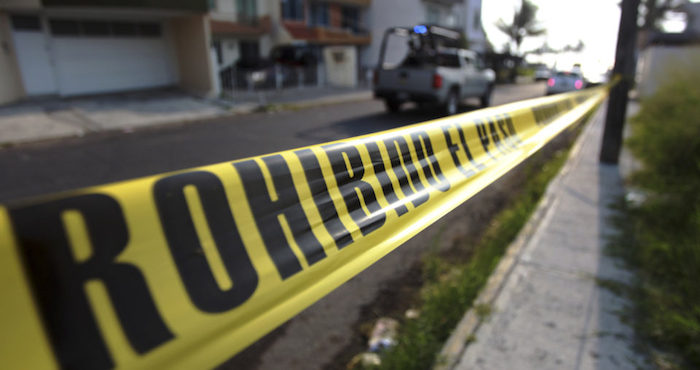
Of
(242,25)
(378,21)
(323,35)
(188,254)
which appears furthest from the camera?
(378,21)

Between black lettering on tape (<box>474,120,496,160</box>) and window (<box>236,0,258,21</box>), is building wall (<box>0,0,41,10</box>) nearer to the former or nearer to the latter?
window (<box>236,0,258,21</box>)

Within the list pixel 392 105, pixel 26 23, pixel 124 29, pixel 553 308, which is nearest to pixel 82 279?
pixel 553 308

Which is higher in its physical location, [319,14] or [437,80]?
[319,14]

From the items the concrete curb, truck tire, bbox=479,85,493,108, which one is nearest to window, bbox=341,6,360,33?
truck tire, bbox=479,85,493,108

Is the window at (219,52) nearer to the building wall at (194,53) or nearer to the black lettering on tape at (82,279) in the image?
the building wall at (194,53)

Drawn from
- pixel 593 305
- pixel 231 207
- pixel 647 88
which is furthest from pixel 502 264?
pixel 647 88

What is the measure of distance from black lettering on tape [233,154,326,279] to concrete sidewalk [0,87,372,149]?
29.8 ft

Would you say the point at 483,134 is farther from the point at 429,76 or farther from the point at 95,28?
the point at 95,28

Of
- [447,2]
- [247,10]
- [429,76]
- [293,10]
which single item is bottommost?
[429,76]

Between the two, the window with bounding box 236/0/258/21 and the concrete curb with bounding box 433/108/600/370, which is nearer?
the concrete curb with bounding box 433/108/600/370

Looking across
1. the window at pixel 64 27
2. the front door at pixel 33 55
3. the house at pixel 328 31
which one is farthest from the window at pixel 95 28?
the house at pixel 328 31

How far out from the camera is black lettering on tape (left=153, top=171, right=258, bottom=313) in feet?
2.91

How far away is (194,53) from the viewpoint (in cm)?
1555

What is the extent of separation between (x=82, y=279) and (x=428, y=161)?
4.59ft
